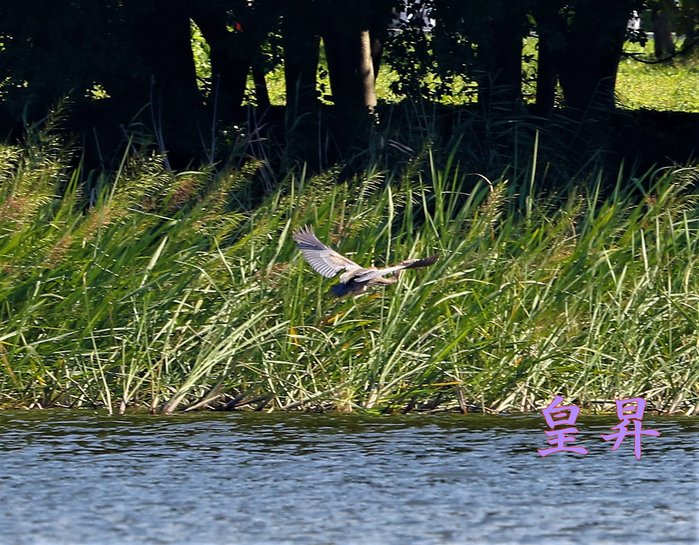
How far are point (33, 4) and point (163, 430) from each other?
5.48 metres

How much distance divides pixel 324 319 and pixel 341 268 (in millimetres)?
453

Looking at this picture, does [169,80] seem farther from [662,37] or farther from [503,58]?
[662,37]

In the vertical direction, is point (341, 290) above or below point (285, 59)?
below

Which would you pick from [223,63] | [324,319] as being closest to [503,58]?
[223,63]

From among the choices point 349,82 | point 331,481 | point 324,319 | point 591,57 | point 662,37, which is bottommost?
point 331,481

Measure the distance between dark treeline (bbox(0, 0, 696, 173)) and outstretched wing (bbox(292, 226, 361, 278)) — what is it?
336cm

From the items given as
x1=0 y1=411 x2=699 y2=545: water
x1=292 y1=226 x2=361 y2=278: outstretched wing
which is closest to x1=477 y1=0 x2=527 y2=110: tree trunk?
x1=292 y1=226 x2=361 y2=278: outstretched wing

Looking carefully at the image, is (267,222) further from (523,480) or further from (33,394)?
(523,480)

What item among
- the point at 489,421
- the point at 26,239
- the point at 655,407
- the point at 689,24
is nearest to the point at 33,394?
the point at 26,239

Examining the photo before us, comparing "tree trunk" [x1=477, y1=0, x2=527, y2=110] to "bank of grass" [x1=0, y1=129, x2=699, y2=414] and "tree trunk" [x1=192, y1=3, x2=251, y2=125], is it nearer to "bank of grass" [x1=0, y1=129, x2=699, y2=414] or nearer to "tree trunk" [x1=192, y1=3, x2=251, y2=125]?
"tree trunk" [x1=192, y1=3, x2=251, y2=125]

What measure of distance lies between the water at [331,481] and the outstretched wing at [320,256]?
664 mm

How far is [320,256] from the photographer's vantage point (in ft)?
20.3

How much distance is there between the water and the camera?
14.7ft

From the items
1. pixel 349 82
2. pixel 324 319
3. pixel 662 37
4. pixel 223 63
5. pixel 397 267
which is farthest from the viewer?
pixel 662 37
